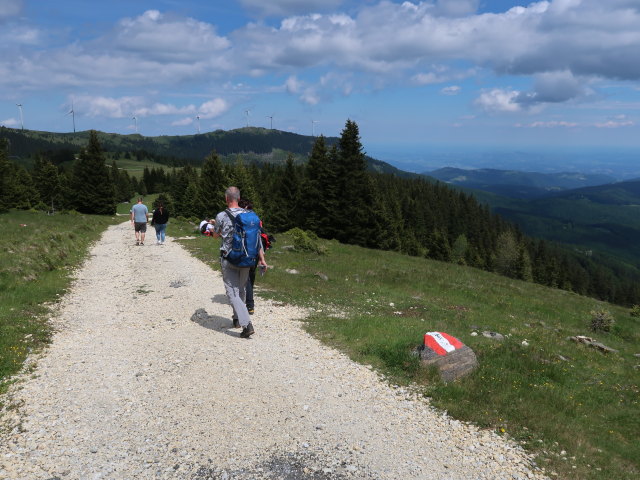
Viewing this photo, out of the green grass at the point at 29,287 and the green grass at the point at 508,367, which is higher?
the green grass at the point at 29,287

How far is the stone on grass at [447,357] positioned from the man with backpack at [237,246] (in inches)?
170

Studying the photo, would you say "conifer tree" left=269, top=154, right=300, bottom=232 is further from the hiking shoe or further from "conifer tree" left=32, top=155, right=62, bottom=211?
"conifer tree" left=32, top=155, right=62, bottom=211

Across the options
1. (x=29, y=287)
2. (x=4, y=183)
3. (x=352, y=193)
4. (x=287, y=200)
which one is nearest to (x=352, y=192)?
(x=352, y=193)

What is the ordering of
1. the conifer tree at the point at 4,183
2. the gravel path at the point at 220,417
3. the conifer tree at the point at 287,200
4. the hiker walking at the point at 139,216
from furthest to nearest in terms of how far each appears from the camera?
the conifer tree at the point at 4,183 → the conifer tree at the point at 287,200 → the hiker walking at the point at 139,216 → the gravel path at the point at 220,417

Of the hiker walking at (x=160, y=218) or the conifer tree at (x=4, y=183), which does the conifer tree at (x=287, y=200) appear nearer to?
the hiker walking at (x=160, y=218)

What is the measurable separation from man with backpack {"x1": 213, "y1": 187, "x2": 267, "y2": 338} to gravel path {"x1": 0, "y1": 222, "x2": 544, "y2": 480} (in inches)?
38.0

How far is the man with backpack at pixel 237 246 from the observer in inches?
376

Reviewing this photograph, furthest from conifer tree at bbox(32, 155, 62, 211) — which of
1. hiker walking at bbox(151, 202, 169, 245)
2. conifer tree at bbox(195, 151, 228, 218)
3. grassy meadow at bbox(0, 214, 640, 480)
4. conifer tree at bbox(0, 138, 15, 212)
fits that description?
grassy meadow at bbox(0, 214, 640, 480)

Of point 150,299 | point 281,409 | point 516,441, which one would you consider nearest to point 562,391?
point 516,441

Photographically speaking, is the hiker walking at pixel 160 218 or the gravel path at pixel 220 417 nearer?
the gravel path at pixel 220 417

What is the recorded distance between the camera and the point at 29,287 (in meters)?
13.8

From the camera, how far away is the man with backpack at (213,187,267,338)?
9555mm

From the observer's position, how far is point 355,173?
4675 cm

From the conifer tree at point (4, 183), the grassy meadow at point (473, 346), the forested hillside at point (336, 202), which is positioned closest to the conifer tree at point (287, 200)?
the forested hillside at point (336, 202)
